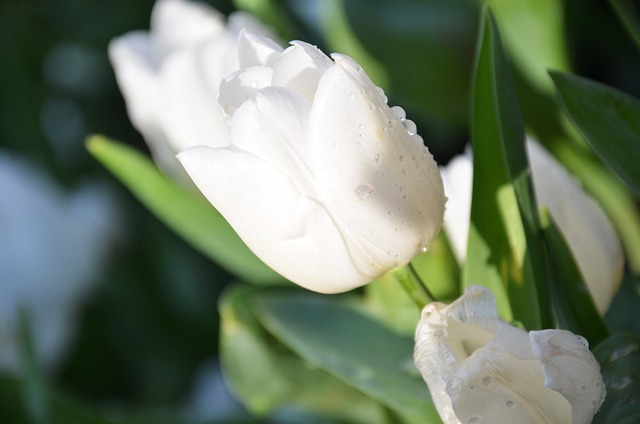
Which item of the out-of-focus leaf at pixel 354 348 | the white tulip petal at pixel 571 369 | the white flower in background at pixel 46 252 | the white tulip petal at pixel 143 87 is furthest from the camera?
the white flower in background at pixel 46 252

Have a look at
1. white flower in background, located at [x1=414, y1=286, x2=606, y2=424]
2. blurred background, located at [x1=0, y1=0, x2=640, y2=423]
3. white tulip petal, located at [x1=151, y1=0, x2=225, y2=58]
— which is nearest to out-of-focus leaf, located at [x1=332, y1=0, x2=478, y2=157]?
blurred background, located at [x1=0, y1=0, x2=640, y2=423]

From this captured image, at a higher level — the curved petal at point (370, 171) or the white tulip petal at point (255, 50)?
the white tulip petal at point (255, 50)

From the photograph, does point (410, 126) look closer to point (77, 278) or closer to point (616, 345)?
point (616, 345)

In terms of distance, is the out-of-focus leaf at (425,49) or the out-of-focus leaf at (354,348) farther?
the out-of-focus leaf at (425,49)

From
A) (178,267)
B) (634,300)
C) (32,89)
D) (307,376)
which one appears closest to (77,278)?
(178,267)

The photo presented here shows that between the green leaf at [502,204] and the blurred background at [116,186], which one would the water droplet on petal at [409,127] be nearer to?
the green leaf at [502,204]

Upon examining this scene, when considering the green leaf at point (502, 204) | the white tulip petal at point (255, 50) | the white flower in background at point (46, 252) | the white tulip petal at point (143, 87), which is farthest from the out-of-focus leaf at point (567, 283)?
the white flower in background at point (46, 252)

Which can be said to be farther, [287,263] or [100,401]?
[100,401]
